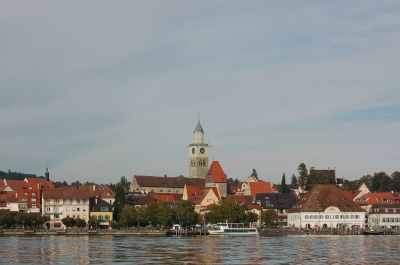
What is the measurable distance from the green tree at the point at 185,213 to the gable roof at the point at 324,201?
68.0 feet

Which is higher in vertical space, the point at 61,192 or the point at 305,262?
the point at 61,192

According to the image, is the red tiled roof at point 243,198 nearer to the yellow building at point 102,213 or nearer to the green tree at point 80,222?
the yellow building at point 102,213

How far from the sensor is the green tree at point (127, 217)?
458ft

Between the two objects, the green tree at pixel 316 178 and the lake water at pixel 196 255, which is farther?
the green tree at pixel 316 178

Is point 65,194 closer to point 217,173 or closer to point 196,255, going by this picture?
point 217,173

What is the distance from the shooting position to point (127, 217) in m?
141

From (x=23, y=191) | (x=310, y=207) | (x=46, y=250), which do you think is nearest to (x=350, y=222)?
(x=310, y=207)

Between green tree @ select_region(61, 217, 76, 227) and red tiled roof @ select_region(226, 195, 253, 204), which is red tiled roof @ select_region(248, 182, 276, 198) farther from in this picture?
green tree @ select_region(61, 217, 76, 227)

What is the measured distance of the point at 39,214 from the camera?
14550cm

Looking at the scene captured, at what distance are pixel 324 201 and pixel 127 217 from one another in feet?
122

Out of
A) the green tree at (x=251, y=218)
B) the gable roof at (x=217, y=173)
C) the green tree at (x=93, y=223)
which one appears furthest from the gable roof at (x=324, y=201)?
the gable roof at (x=217, y=173)

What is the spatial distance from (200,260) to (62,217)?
8780cm

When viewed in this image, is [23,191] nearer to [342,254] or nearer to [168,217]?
[168,217]

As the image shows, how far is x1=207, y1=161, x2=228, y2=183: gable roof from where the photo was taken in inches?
7657
